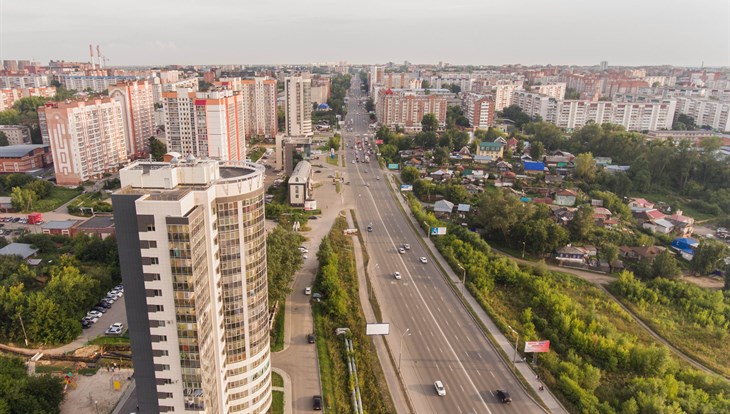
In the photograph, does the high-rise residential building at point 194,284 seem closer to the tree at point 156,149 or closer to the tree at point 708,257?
the tree at point 708,257

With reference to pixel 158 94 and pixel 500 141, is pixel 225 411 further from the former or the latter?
pixel 158 94

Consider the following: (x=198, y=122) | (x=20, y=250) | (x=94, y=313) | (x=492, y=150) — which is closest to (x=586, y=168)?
(x=492, y=150)

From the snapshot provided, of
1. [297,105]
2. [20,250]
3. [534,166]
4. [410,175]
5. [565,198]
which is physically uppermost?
[297,105]

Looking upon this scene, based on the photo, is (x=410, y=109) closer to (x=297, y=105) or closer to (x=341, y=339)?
(x=297, y=105)

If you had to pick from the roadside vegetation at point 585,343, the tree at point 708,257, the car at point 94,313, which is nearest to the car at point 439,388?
the roadside vegetation at point 585,343

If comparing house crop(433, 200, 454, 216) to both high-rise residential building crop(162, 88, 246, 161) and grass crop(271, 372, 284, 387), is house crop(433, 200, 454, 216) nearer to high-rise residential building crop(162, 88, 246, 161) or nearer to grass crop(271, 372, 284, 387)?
high-rise residential building crop(162, 88, 246, 161)

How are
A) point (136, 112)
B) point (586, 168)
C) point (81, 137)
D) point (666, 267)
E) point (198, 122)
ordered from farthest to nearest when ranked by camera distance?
point (136, 112), point (586, 168), point (81, 137), point (198, 122), point (666, 267)
